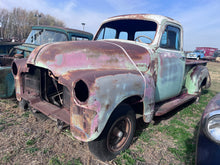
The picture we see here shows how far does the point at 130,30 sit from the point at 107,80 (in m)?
2.22

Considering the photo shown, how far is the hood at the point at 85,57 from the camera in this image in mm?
2100

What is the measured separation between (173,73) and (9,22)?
43.0 meters

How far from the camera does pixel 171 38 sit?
3.39 meters

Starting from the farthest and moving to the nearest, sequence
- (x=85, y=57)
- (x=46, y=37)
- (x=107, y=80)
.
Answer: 1. (x=46, y=37)
2. (x=85, y=57)
3. (x=107, y=80)

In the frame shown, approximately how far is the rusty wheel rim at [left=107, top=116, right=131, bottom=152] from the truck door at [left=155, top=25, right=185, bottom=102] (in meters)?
0.93

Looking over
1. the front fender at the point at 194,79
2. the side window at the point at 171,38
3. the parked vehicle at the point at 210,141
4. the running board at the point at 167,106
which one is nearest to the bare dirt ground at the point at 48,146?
the running board at the point at 167,106

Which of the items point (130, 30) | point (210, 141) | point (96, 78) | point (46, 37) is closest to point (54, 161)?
point (96, 78)

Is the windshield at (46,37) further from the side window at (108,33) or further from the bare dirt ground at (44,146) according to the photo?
the bare dirt ground at (44,146)

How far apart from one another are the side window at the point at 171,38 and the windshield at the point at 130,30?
0.23 metres

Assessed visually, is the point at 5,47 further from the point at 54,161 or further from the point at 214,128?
the point at 214,128

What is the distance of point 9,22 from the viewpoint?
36.8m

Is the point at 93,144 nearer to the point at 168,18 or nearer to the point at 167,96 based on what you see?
the point at 167,96

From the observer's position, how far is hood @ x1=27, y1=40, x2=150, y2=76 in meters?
2.10

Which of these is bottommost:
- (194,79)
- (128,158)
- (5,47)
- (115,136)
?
(128,158)
